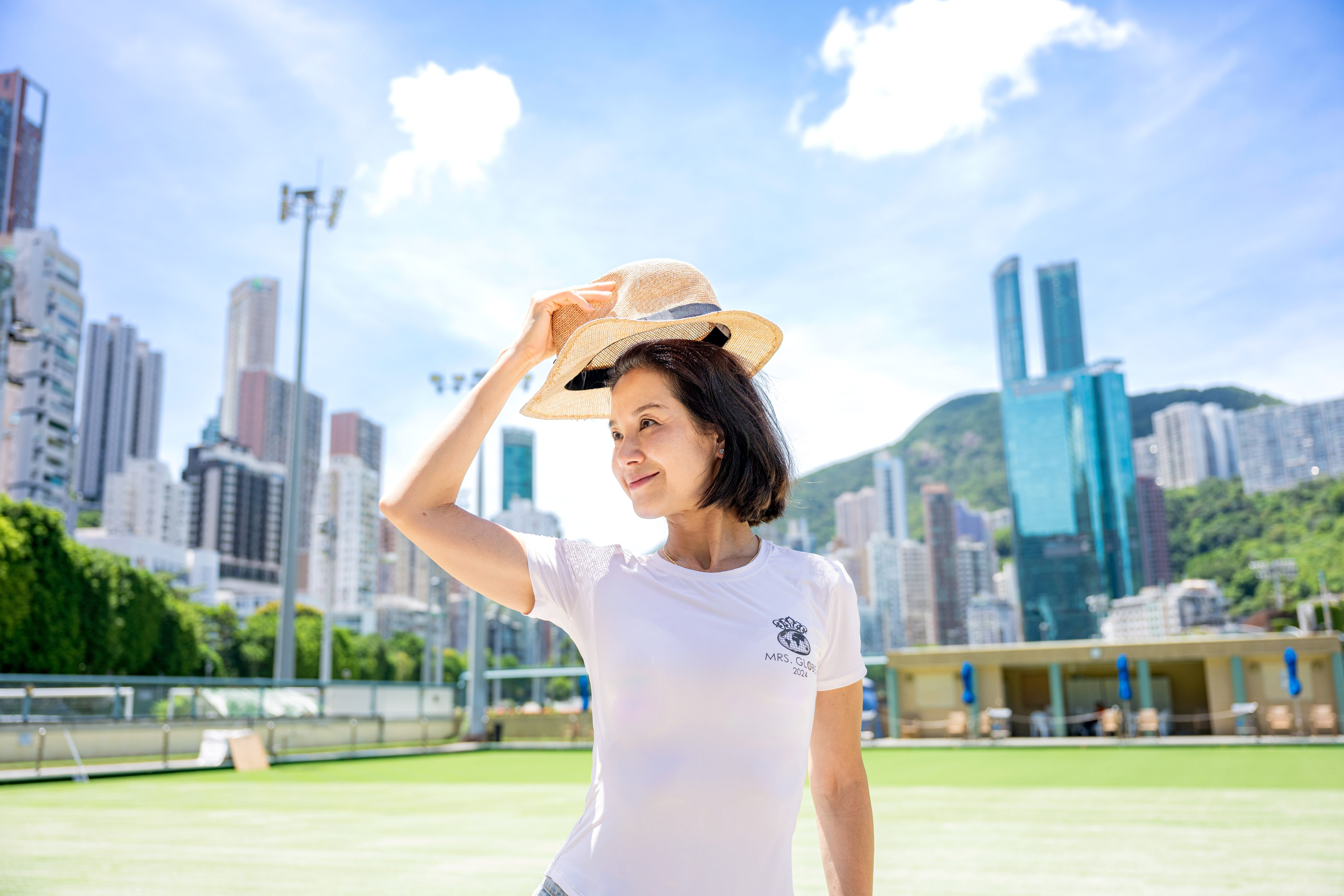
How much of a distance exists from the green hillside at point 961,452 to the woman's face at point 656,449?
151 meters

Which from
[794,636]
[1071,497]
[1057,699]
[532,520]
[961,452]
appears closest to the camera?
[794,636]

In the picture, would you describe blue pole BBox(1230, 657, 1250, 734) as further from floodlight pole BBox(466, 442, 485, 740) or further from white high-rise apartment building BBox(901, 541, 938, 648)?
white high-rise apartment building BBox(901, 541, 938, 648)

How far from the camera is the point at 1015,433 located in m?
138

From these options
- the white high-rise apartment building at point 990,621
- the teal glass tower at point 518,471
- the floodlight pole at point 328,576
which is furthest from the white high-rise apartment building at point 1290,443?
the floodlight pole at point 328,576

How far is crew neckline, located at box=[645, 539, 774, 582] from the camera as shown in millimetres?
1484

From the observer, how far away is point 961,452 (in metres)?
170

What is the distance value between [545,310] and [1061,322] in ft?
674

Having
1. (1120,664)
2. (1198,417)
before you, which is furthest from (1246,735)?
(1198,417)

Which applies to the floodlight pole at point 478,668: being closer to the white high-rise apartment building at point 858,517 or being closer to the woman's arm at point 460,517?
the woman's arm at point 460,517

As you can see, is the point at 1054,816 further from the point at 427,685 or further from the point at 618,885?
the point at 427,685

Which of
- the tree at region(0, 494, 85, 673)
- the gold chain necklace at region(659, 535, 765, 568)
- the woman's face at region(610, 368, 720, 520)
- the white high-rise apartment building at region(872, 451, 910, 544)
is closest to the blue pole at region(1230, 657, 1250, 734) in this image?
the gold chain necklace at region(659, 535, 765, 568)

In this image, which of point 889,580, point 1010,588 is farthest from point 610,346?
point 1010,588

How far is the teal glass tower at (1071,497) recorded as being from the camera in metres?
125

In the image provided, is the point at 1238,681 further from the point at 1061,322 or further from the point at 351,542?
the point at 1061,322
